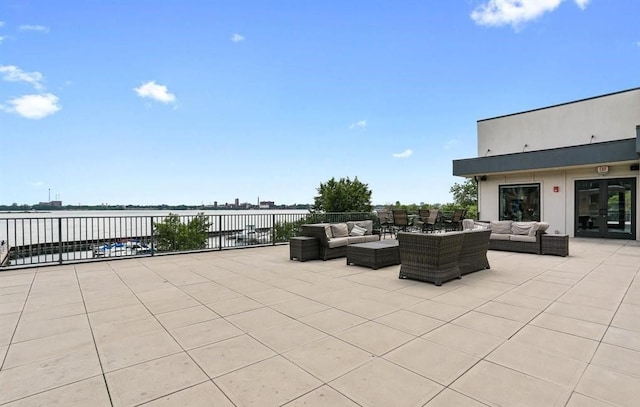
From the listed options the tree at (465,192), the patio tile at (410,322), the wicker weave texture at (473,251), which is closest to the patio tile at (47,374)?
the patio tile at (410,322)

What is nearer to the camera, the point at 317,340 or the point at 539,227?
the point at 317,340

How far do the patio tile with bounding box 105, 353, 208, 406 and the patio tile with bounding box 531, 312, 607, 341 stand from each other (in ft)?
10.2

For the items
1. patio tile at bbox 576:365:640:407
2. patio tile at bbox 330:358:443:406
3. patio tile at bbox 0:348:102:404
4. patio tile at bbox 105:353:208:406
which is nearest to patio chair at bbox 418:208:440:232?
patio tile at bbox 576:365:640:407

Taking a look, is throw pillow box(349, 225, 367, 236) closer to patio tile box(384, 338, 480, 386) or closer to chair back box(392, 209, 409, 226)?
chair back box(392, 209, 409, 226)

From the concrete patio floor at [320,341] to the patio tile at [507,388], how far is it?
0.03 ft

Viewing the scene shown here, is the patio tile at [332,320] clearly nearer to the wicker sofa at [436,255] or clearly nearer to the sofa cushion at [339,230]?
the wicker sofa at [436,255]

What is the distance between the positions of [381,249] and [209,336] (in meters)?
3.74

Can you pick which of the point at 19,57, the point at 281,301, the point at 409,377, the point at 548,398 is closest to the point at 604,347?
the point at 548,398

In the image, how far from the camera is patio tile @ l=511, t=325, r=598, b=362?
2434mm

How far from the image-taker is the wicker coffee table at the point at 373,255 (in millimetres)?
5789

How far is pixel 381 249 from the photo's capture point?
19.2 feet

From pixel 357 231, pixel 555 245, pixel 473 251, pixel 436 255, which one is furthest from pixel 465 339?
pixel 555 245

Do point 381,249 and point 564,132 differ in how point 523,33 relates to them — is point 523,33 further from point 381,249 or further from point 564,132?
point 381,249

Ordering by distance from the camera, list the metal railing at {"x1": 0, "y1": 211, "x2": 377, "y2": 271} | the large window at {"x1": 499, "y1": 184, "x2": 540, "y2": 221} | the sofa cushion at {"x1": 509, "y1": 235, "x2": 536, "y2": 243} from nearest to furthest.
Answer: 1. the metal railing at {"x1": 0, "y1": 211, "x2": 377, "y2": 271}
2. the sofa cushion at {"x1": 509, "y1": 235, "x2": 536, "y2": 243}
3. the large window at {"x1": 499, "y1": 184, "x2": 540, "y2": 221}
